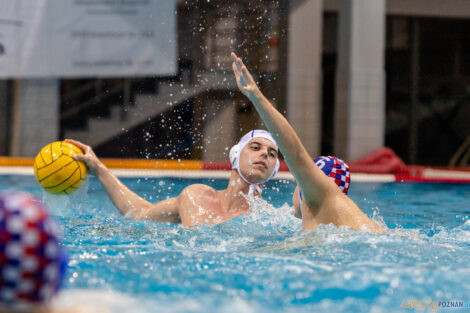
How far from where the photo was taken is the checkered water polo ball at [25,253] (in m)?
1.31

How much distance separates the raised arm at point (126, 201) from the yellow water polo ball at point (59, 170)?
0.26 feet

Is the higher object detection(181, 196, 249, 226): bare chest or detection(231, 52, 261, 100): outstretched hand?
detection(231, 52, 261, 100): outstretched hand

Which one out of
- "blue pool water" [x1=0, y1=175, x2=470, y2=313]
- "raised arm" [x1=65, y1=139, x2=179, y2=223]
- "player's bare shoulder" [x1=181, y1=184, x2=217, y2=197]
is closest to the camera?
"blue pool water" [x1=0, y1=175, x2=470, y2=313]

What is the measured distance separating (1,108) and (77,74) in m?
1.81

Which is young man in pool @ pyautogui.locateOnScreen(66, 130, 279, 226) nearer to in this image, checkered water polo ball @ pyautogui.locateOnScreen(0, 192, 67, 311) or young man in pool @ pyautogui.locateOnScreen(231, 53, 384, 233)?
young man in pool @ pyautogui.locateOnScreen(231, 53, 384, 233)

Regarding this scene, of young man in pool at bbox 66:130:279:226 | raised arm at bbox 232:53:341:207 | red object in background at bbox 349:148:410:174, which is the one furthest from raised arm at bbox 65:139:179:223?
red object in background at bbox 349:148:410:174

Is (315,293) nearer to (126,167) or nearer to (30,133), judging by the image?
(126,167)

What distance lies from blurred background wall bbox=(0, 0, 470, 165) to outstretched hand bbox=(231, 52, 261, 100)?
6.36m

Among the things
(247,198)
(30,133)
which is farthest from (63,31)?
(247,198)

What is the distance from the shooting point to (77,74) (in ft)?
29.3

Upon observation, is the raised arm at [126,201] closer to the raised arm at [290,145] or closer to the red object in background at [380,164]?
the raised arm at [290,145]

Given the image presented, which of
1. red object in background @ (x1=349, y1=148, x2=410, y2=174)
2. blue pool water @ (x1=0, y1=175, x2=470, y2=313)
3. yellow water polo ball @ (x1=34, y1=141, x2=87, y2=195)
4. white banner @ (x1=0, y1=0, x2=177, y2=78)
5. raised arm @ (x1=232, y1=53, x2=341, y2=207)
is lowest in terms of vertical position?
red object in background @ (x1=349, y1=148, x2=410, y2=174)

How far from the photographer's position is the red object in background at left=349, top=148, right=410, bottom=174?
8.20 m

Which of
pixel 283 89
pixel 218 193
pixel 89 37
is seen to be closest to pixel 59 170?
pixel 218 193
